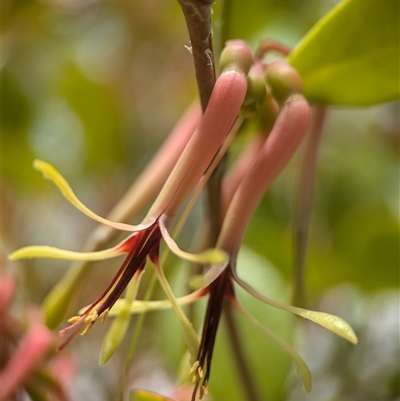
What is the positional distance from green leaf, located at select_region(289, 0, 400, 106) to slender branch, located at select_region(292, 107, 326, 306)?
33 mm

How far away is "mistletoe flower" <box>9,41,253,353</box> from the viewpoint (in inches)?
10.2

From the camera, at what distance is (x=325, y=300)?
0.83 meters

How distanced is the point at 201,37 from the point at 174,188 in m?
0.07

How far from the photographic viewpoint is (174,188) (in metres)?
0.27

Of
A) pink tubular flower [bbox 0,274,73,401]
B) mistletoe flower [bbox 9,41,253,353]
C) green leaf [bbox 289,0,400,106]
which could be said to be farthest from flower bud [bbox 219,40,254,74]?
pink tubular flower [bbox 0,274,73,401]

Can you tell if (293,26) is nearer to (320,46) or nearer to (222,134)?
(320,46)

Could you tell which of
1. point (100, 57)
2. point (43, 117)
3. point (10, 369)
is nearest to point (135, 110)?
point (100, 57)

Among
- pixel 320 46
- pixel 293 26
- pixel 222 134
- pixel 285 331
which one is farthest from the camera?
pixel 293 26

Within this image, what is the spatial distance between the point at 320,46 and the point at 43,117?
2.01ft

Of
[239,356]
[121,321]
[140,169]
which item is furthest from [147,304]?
[140,169]

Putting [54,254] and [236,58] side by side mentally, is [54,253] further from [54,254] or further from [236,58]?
[236,58]

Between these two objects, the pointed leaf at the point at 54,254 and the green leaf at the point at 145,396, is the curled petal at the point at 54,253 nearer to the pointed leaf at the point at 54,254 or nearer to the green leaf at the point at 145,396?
the pointed leaf at the point at 54,254

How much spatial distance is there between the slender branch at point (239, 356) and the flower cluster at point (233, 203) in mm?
105

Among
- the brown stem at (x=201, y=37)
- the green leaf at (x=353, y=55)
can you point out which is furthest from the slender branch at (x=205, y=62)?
the green leaf at (x=353, y=55)
